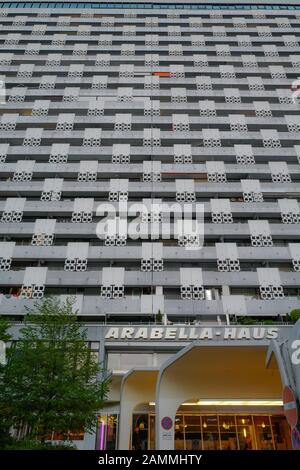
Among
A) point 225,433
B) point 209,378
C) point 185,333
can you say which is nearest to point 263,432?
point 225,433

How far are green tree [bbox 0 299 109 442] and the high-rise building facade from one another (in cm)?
289

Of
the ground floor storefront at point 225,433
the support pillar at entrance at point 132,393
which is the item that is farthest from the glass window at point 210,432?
the support pillar at entrance at point 132,393

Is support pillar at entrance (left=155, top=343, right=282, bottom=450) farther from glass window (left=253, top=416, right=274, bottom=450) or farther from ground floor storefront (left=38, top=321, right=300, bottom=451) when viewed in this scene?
glass window (left=253, top=416, right=274, bottom=450)

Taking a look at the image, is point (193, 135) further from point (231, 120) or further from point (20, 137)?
point (20, 137)

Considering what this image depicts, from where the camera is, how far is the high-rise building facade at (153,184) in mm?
28500

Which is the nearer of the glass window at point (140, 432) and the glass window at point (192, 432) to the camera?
the glass window at point (192, 432)

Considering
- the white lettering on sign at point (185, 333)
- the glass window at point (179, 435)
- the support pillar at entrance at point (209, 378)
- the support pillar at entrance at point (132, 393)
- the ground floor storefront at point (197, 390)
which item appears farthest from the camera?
the white lettering on sign at point (185, 333)

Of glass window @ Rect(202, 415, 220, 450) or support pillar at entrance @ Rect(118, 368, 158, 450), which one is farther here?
glass window @ Rect(202, 415, 220, 450)

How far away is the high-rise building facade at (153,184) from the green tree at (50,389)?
2894 millimetres

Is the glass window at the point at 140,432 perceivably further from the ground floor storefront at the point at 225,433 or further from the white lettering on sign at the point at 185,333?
the white lettering on sign at the point at 185,333

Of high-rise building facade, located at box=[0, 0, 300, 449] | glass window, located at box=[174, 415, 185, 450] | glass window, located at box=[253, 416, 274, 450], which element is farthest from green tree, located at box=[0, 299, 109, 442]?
glass window, located at box=[253, 416, 274, 450]

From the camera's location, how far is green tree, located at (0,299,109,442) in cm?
1530

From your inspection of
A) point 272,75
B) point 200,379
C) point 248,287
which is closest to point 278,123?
point 272,75

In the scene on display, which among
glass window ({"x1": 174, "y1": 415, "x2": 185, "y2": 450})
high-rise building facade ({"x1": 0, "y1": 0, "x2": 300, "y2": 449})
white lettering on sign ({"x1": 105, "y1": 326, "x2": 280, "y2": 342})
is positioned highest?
high-rise building facade ({"x1": 0, "y1": 0, "x2": 300, "y2": 449})
